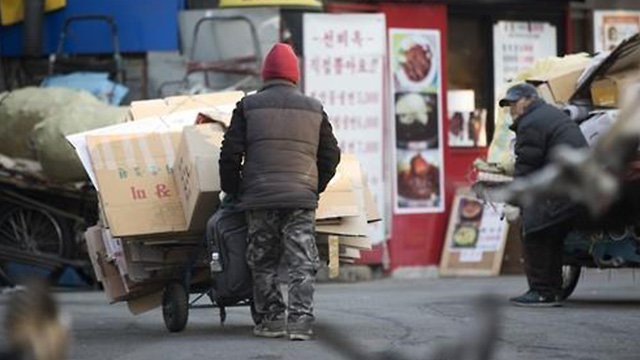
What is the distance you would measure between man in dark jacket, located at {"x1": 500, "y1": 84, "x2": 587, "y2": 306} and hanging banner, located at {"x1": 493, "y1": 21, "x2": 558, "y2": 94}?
6.13 meters

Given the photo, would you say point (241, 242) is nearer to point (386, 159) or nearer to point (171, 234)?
point (171, 234)

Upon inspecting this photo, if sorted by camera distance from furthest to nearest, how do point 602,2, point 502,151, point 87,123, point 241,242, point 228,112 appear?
1. point 602,2
2. point 87,123
3. point 502,151
4. point 228,112
5. point 241,242

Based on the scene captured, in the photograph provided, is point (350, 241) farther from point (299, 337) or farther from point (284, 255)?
point (299, 337)

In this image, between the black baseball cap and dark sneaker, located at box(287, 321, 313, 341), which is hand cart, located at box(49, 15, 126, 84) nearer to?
the black baseball cap

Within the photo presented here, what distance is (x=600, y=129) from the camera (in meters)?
9.89

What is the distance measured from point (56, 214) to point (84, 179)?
58 centimetres

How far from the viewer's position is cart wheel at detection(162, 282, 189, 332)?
8656mm

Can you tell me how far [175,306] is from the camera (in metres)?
8.66

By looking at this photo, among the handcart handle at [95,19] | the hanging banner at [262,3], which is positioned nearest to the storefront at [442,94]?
the hanging banner at [262,3]

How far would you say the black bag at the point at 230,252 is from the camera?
8172mm

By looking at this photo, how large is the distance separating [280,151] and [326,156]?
0.31 m

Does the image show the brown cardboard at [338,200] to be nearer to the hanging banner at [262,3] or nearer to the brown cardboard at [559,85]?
the brown cardboard at [559,85]

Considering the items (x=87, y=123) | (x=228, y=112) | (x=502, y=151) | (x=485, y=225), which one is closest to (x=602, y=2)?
(x=485, y=225)

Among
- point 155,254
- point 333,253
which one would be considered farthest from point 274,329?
point 155,254
